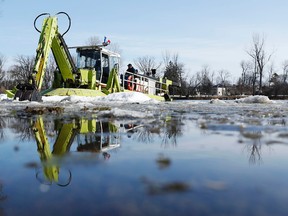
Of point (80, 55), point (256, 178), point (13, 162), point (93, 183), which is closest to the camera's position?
point (93, 183)

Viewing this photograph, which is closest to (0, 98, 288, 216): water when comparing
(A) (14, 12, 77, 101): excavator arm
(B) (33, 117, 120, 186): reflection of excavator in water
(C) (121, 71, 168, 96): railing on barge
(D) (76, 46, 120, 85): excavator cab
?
(B) (33, 117, 120, 186): reflection of excavator in water

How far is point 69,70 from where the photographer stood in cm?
1439

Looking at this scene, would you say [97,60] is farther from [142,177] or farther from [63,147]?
[142,177]

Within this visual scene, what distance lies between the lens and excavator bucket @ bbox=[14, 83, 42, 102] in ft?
36.0

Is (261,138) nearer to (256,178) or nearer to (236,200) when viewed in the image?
(256,178)

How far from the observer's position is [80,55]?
16000 mm

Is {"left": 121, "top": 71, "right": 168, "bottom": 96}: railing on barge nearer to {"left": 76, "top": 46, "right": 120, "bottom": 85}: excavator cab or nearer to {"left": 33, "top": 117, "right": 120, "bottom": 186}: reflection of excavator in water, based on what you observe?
{"left": 76, "top": 46, "right": 120, "bottom": 85}: excavator cab

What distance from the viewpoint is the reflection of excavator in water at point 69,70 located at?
37.9ft

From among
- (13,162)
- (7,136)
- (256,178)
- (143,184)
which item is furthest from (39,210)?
(7,136)

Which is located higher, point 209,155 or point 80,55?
point 80,55

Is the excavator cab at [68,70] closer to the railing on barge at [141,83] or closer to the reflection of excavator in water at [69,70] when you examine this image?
the reflection of excavator in water at [69,70]

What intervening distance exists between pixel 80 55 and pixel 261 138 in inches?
571

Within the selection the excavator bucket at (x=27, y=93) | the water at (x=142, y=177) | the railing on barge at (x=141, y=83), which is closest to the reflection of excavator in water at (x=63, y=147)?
the water at (x=142, y=177)

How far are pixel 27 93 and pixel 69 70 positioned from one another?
11.9 feet
